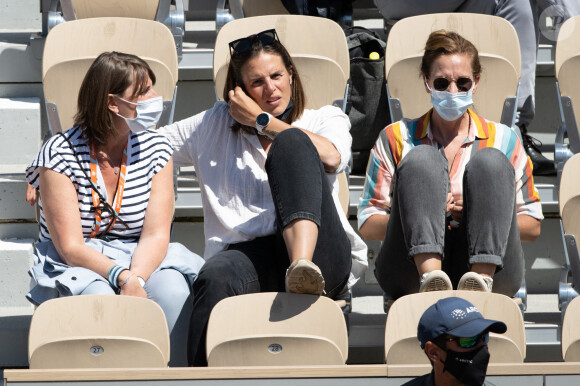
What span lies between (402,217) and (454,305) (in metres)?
0.68

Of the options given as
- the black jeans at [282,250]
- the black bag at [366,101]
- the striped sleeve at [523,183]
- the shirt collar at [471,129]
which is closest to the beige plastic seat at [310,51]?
the black bag at [366,101]

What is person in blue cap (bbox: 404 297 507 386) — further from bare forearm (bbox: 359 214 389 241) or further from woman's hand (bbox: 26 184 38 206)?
woman's hand (bbox: 26 184 38 206)

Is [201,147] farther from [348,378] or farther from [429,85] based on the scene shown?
[348,378]

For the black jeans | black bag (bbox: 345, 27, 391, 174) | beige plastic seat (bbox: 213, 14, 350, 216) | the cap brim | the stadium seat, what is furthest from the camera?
the stadium seat

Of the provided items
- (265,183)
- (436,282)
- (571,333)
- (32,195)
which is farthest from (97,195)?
(571,333)

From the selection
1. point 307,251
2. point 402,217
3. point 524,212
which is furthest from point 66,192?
point 524,212

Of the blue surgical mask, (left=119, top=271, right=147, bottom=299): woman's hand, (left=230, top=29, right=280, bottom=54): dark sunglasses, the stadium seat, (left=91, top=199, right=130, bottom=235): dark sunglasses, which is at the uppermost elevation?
(left=230, top=29, right=280, bottom=54): dark sunglasses

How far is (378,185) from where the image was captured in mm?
2836

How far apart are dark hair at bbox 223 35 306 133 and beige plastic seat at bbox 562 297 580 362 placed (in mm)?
984

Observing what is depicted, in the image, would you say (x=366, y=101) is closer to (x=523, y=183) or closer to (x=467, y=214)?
(x=523, y=183)

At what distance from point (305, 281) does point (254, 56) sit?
0.83 meters

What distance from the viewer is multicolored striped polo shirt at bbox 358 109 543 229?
9.16 feet

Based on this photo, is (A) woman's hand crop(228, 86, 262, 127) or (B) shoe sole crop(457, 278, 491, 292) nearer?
(B) shoe sole crop(457, 278, 491, 292)

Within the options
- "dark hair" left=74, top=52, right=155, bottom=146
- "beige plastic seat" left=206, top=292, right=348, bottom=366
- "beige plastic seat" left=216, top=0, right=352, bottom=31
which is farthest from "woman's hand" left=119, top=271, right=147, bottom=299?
"beige plastic seat" left=216, top=0, right=352, bottom=31
